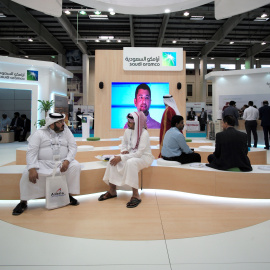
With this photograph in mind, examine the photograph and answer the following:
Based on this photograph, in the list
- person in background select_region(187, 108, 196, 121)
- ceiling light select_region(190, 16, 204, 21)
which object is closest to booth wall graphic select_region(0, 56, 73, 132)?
ceiling light select_region(190, 16, 204, 21)

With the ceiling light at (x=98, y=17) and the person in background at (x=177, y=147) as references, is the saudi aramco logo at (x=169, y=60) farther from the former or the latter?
the ceiling light at (x=98, y=17)

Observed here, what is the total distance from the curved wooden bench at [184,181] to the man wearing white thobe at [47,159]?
314 millimetres

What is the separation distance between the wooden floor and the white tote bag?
0.08 meters

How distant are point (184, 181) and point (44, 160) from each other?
194 centimetres

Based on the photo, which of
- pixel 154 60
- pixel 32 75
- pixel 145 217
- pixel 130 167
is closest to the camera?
pixel 145 217

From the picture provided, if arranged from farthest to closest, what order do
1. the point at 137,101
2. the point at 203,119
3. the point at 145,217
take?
the point at 203,119, the point at 137,101, the point at 145,217

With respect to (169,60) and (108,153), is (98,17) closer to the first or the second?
(169,60)

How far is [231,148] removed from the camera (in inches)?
133

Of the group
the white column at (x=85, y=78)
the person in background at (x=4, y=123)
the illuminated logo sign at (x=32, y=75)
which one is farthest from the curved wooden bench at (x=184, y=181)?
the white column at (x=85, y=78)

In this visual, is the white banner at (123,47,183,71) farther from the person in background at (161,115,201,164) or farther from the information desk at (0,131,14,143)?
the information desk at (0,131,14,143)

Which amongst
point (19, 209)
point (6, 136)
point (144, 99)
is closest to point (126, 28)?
point (144, 99)

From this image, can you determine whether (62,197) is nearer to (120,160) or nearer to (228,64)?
(120,160)

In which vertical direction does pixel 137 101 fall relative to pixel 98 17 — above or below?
below

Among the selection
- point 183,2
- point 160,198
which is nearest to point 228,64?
point 183,2
